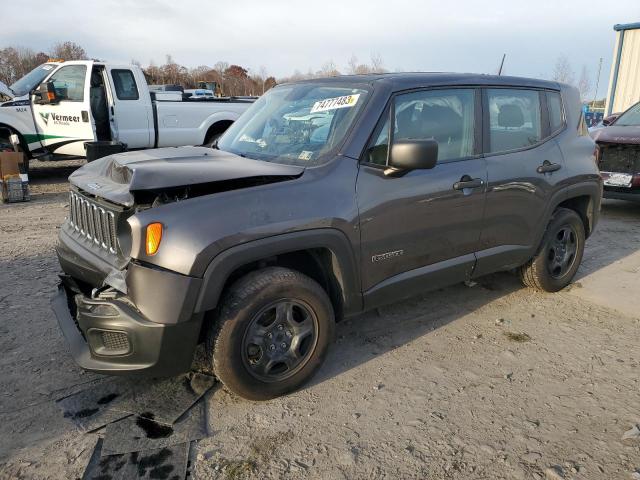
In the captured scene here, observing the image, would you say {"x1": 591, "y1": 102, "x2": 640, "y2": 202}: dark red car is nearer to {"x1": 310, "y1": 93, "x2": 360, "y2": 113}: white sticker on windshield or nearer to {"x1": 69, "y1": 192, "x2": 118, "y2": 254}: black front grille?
{"x1": 310, "y1": 93, "x2": 360, "y2": 113}: white sticker on windshield

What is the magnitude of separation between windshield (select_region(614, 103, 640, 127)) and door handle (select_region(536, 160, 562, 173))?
5.10 metres

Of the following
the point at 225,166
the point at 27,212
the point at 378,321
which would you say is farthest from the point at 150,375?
the point at 27,212

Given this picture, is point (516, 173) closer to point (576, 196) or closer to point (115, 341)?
point (576, 196)

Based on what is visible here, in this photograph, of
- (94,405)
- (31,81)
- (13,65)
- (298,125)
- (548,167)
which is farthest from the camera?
(13,65)

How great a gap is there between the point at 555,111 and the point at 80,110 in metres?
8.28

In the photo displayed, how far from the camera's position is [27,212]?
762 centimetres

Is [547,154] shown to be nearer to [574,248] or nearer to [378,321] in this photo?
[574,248]

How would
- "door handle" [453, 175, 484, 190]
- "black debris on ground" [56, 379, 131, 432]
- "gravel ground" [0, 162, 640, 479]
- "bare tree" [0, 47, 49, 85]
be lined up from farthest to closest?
"bare tree" [0, 47, 49, 85]
"door handle" [453, 175, 484, 190]
"black debris on ground" [56, 379, 131, 432]
"gravel ground" [0, 162, 640, 479]

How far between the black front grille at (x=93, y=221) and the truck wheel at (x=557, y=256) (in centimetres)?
344

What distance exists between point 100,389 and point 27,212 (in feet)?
18.3

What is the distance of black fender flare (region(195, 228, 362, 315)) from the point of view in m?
2.59

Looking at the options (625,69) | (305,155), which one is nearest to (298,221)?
(305,155)

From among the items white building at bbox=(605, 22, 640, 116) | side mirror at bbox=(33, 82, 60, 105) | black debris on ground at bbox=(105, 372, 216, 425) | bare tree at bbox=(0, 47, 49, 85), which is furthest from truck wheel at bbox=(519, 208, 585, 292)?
bare tree at bbox=(0, 47, 49, 85)

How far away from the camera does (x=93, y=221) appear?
306 centimetres
